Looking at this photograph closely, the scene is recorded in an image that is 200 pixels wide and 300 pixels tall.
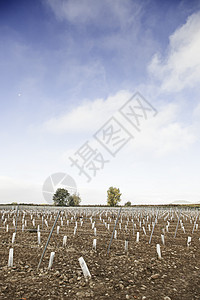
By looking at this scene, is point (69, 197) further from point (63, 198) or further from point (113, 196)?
point (113, 196)

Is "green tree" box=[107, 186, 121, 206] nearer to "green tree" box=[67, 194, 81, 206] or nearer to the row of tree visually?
the row of tree

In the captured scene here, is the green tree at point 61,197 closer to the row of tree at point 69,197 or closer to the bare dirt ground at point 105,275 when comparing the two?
the row of tree at point 69,197

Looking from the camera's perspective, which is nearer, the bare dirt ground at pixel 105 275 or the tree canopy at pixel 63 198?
the bare dirt ground at pixel 105 275

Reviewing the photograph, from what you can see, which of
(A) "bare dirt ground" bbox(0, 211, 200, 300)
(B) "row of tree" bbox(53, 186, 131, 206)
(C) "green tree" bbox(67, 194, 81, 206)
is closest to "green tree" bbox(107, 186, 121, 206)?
(B) "row of tree" bbox(53, 186, 131, 206)

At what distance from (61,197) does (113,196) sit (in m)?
19.5

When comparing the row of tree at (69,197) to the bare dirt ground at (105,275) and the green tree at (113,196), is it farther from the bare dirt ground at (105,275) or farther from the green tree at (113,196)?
the bare dirt ground at (105,275)

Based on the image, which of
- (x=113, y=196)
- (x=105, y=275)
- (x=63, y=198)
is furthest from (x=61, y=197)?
(x=105, y=275)

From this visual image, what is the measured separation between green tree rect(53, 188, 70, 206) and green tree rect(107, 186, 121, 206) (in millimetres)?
16119

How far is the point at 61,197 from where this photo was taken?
7538cm

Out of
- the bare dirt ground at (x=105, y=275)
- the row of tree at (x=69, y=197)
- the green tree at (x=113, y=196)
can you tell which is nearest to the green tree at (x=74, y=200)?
the row of tree at (x=69, y=197)

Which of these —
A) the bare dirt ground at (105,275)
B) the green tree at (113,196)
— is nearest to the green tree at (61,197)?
the green tree at (113,196)

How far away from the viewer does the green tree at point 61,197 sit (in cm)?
7456

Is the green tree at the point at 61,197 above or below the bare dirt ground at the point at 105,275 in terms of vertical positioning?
above

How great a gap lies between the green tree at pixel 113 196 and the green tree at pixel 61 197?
16.1 m
